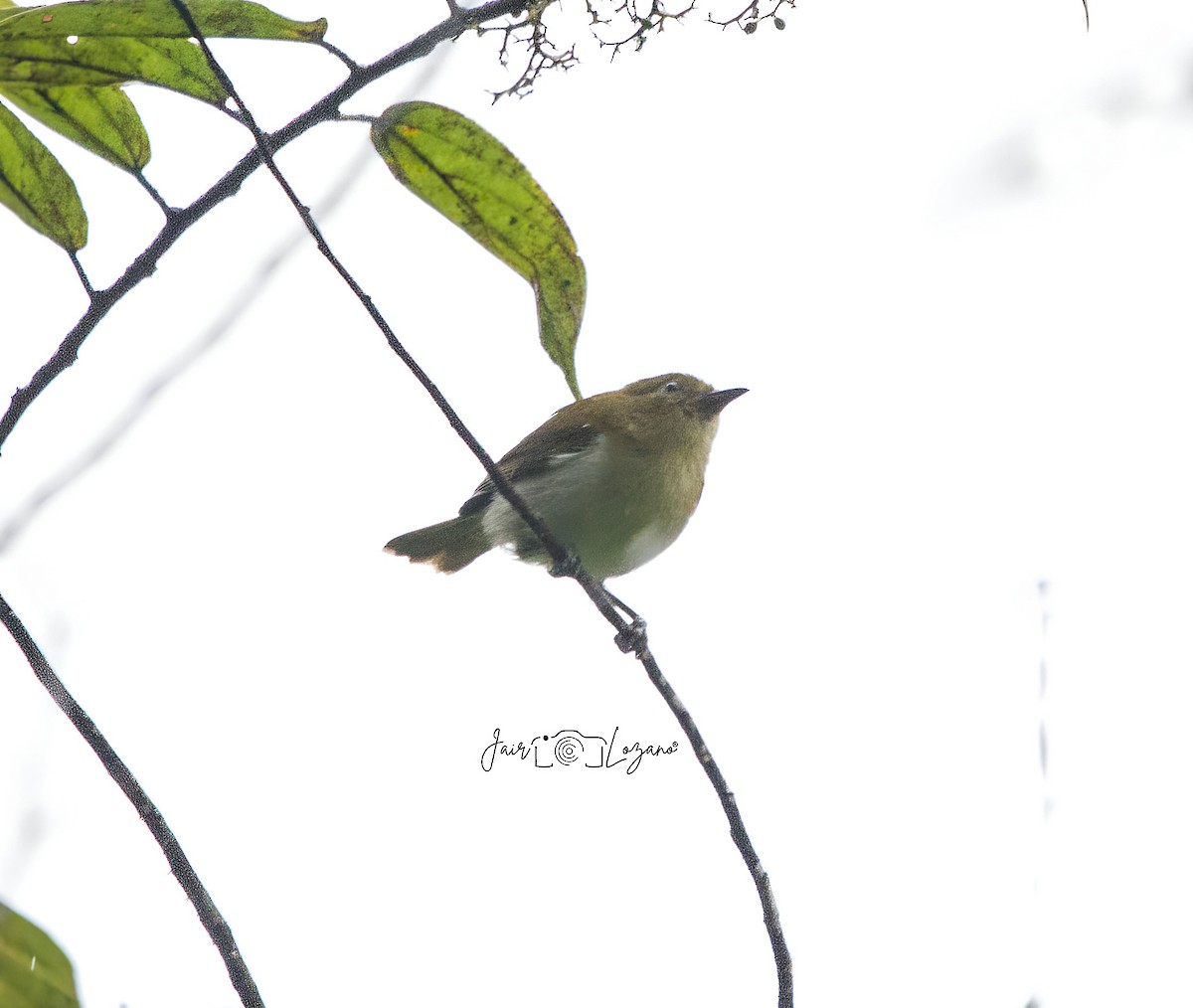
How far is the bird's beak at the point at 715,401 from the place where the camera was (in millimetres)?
4832

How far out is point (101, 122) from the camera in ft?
5.12

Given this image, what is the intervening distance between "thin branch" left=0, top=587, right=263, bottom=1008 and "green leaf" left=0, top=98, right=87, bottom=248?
0.52 meters

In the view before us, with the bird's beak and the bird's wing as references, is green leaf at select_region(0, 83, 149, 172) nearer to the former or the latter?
the bird's wing

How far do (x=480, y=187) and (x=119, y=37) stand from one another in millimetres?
418

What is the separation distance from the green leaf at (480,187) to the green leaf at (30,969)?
2.86ft

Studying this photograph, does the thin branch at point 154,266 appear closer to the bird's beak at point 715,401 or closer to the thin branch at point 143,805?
the thin branch at point 143,805

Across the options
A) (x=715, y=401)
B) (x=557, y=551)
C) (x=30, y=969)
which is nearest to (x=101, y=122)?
(x=557, y=551)

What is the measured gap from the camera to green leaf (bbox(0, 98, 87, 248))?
153cm

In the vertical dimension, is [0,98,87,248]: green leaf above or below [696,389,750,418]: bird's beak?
below

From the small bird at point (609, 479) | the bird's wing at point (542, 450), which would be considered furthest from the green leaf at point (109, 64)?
the bird's wing at point (542, 450)

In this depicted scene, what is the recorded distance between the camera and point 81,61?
1.42 metres

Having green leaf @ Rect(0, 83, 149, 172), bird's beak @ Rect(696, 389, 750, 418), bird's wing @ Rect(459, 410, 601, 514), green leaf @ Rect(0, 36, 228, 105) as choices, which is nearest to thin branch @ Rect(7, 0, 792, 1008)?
green leaf @ Rect(0, 36, 228, 105)

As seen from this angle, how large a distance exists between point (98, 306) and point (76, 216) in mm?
329

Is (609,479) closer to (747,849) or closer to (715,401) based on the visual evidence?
(715,401)
